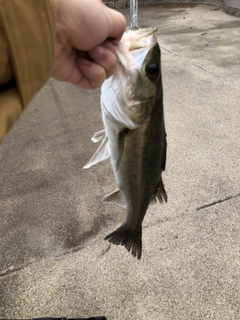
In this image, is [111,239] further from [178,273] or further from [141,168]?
[178,273]

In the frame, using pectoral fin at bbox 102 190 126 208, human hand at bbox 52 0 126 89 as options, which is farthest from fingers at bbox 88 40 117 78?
pectoral fin at bbox 102 190 126 208

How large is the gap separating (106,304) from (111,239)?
776 mm

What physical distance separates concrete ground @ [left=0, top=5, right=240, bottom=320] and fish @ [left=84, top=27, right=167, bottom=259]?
3.43 ft

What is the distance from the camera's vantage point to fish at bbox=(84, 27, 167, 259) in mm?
1448

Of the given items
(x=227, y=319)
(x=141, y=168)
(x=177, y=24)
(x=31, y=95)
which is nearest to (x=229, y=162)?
(x=227, y=319)

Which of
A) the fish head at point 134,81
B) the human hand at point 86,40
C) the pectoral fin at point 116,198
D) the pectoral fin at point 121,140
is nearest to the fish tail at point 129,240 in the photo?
the pectoral fin at point 116,198

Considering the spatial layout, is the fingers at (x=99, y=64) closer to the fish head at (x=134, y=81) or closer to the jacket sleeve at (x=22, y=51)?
the fish head at (x=134, y=81)

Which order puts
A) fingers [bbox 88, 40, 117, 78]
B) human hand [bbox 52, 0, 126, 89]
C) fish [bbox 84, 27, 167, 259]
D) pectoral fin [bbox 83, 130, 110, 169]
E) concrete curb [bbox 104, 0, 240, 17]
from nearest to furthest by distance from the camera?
human hand [bbox 52, 0, 126, 89] < fingers [bbox 88, 40, 117, 78] < fish [bbox 84, 27, 167, 259] < pectoral fin [bbox 83, 130, 110, 169] < concrete curb [bbox 104, 0, 240, 17]

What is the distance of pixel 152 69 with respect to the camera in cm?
148

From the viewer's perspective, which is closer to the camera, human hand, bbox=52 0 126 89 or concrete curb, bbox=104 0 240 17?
human hand, bbox=52 0 126 89

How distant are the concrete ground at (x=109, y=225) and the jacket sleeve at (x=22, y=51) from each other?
187cm

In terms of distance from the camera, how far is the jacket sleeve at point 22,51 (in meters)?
0.95

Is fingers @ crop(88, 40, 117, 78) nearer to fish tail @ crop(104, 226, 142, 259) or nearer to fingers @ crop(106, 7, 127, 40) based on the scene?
fingers @ crop(106, 7, 127, 40)

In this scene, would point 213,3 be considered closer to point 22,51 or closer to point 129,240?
point 129,240
